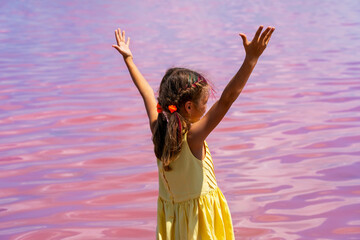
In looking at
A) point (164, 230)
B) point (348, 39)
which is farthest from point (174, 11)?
point (164, 230)

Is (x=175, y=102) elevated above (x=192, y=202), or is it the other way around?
(x=175, y=102)

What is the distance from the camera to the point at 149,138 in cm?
568

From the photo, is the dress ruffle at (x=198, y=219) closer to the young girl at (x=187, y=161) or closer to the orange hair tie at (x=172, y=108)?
the young girl at (x=187, y=161)

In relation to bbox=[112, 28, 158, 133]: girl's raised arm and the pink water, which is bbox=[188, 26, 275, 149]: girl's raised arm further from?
the pink water

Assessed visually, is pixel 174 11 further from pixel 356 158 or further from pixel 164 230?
pixel 164 230

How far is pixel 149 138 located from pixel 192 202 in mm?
3124

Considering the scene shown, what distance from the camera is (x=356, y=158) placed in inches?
189

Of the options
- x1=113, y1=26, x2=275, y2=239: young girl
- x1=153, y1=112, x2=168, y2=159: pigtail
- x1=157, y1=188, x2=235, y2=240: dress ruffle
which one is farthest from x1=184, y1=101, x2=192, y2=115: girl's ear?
x1=157, y1=188, x2=235, y2=240: dress ruffle

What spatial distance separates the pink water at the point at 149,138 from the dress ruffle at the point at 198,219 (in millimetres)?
632

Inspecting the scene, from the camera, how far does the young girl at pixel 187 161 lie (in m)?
2.50

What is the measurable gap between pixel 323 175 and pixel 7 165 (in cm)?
249

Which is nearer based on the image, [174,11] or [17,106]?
[17,106]

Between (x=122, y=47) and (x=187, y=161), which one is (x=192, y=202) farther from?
(x=122, y=47)

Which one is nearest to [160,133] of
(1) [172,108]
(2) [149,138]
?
(1) [172,108]
